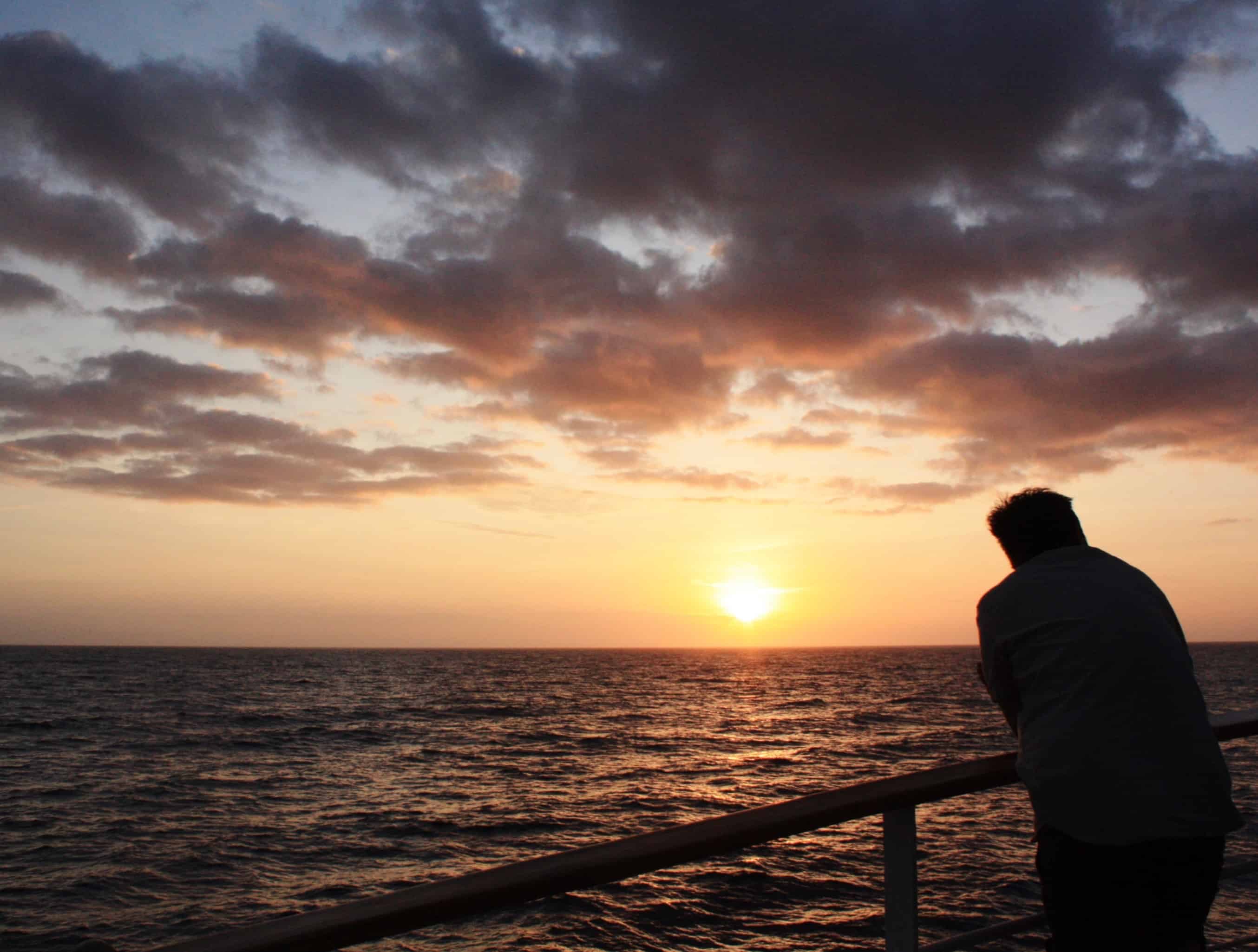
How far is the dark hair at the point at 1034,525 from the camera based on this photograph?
8.07ft

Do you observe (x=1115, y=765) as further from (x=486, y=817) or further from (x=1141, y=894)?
(x=486, y=817)

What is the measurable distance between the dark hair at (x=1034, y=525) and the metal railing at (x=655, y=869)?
0.64 metres

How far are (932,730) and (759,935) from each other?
2457 cm

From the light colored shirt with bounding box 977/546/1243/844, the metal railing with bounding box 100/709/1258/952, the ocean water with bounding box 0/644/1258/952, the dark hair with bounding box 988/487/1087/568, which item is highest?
the dark hair with bounding box 988/487/1087/568

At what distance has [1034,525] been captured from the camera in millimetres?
2502

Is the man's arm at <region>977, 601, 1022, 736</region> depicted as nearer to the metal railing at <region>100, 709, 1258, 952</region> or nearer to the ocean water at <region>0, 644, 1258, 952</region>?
the metal railing at <region>100, 709, 1258, 952</region>

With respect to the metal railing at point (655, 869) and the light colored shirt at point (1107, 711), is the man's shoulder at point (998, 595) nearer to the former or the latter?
the light colored shirt at point (1107, 711)

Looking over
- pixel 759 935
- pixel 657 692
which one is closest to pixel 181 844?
pixel 759 935

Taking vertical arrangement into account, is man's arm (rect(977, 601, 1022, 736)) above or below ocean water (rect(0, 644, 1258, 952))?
above

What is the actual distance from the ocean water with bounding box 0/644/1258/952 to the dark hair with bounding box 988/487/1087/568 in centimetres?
95

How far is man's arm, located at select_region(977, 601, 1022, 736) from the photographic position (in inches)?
89.7

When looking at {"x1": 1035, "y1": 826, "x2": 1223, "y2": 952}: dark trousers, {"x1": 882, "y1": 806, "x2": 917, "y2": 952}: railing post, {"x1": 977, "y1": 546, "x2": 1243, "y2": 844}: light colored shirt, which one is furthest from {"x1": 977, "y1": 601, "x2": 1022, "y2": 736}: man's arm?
{"x1": 882, "y1": 806, "x2": 917, "y2": 952}: railing post

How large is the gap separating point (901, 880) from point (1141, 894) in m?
0.57

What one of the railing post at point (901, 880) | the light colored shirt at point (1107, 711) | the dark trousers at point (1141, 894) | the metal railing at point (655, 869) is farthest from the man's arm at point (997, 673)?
the railing post at point (901, 880)
